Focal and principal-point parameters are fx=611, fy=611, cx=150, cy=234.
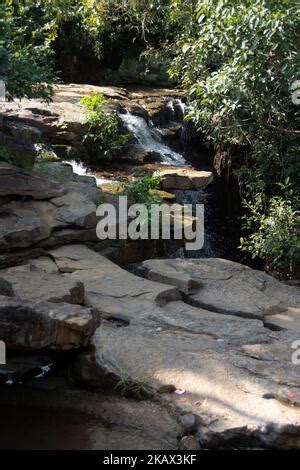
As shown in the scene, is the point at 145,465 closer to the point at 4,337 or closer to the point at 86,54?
Result: the point at 4,337

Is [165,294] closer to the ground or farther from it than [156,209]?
closer to the ground

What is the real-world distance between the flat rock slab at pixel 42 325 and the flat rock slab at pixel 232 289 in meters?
2.28

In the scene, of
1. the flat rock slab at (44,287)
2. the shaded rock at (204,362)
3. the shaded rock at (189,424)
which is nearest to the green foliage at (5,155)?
the flat rock slab at (44,287)

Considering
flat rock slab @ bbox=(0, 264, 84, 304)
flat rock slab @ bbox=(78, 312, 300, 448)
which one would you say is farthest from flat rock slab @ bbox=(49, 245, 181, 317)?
flat rock slab @ bbox=(78, 312, 300, 448)

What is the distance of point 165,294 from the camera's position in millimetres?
6672

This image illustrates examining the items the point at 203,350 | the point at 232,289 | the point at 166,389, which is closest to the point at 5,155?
the point at 232,289

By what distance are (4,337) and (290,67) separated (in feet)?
17.1

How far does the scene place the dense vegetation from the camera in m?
7.78

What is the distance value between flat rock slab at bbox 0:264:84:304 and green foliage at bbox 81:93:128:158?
5.10m

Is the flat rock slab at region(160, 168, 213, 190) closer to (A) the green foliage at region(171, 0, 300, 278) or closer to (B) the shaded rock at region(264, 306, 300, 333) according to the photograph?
(A) the green foliage at region(171, 0, 300, 278)

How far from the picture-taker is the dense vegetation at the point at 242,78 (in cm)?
778

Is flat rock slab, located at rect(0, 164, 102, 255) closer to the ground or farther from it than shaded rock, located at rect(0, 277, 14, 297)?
farther from it

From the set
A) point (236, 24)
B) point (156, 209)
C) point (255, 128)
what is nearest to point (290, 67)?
point (236, 24)

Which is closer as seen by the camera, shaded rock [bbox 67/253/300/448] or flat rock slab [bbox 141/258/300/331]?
shaded rock [bbox 67/253/300/448]
